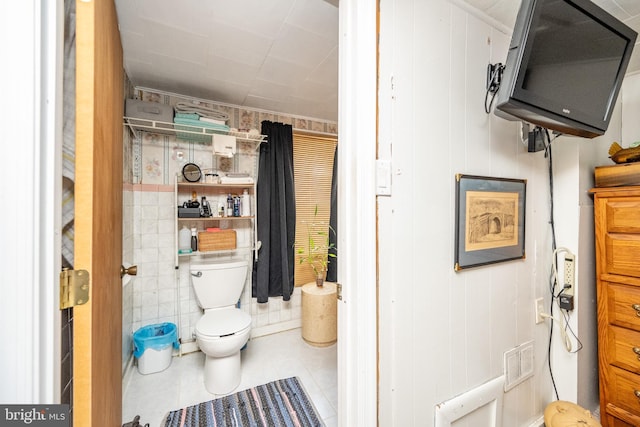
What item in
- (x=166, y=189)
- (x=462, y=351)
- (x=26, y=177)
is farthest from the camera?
(x=166, y=189)

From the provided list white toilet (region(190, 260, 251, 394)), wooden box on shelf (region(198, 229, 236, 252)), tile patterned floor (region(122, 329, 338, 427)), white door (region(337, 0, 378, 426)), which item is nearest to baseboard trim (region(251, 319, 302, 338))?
tile patterned floor (region(122, 329, 338, 427))

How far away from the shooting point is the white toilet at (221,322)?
1722 millimetres

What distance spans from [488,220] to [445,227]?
10.8 inches

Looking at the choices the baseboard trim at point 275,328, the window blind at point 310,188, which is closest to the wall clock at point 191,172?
the window blind at point 310,188

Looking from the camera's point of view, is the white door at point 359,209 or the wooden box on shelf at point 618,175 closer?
the white door at point 359,209

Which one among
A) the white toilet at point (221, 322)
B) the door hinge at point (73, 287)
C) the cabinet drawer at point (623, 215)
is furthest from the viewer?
the white toilet at point (221, 322)

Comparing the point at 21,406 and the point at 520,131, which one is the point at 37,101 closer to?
the point at 21,406

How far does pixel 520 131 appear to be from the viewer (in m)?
1.31

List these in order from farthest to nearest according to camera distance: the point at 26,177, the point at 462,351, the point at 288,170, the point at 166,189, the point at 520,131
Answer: the point at 288,170
the point at 166,189
the point at 520,131
the point at 462,351
the point at 26,177

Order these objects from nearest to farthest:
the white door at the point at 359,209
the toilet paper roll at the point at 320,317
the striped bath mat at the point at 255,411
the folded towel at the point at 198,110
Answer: the white door at the point at 359,209 → the striped bath mat at the point at 255,411 → the folded towel at the point at 198,110 → the toilet paper roll at the point at 320,317

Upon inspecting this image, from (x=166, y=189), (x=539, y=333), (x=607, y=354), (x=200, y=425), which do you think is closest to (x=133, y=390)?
(x=200, y=425)

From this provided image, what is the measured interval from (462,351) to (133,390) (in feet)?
7.04

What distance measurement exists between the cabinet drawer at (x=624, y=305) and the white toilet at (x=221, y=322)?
2151 mm

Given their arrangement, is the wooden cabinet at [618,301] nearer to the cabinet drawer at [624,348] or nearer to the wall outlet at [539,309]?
the cabinet drawer at [624,348]
